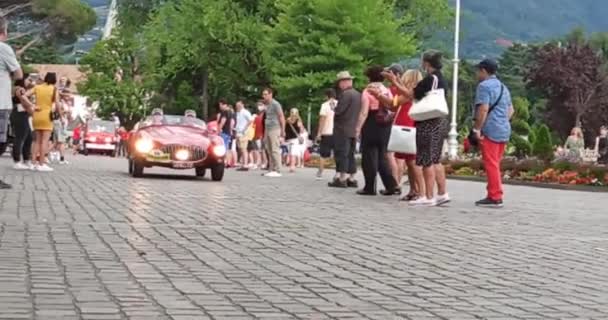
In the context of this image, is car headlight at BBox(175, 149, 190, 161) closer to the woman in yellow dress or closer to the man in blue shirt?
the woman in yellow dress

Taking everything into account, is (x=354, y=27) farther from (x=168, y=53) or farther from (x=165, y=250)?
(x=165, y=250)

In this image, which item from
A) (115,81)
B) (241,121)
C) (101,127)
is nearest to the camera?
(241,121)

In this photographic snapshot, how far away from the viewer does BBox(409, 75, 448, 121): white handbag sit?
15.4m

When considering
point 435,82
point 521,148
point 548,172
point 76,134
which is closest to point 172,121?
point 435,82

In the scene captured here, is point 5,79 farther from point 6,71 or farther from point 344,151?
point 344,151

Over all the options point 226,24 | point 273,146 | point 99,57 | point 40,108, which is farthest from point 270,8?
point 40,108

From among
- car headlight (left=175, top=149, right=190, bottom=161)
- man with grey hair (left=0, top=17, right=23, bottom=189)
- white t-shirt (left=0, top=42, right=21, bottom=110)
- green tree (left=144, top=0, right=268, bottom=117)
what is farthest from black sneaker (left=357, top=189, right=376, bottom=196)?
green tree (left=144, top=0, right=268, bottom=117)

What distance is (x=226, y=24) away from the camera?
61.2m

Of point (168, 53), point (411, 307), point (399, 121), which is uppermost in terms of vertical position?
point (168, 53)

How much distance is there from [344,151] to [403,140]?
3855 mm

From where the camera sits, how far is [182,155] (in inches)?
846

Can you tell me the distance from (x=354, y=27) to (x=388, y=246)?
47.0 metres

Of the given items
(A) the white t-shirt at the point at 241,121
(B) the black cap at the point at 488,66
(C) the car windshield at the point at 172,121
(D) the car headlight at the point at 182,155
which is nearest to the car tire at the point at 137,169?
(D) the car headlight at the point at 182,155

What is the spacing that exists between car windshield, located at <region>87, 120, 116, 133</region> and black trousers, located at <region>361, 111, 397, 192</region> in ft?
175
